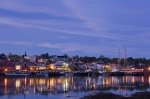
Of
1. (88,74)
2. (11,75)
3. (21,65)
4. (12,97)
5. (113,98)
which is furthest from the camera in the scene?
(21,65)

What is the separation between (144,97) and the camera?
4647 centimetres

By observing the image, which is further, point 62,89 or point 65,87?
point 65,87

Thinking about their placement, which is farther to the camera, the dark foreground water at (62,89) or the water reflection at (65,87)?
the water reflection at (65,87)

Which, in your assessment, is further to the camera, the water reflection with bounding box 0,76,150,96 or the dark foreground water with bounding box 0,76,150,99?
the water reflection with bounding box 0,76,150,96

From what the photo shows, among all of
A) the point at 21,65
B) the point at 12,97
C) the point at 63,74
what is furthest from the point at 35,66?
the point at 12,97

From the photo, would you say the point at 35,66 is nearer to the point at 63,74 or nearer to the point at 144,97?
the point at 63,74

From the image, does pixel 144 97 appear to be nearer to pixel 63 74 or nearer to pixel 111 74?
pixel 63 74

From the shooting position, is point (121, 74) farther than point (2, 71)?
Yes

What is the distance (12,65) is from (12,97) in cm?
12909

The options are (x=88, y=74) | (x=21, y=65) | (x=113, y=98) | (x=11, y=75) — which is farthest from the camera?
(x=21, y=65)

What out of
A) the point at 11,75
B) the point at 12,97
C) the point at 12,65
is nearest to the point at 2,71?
the point at 11,75

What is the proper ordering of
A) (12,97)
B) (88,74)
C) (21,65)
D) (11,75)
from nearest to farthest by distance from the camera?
(12,97), (11,75), (88,74), (21,65)

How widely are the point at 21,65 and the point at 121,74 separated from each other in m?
36.5

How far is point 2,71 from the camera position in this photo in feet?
540
